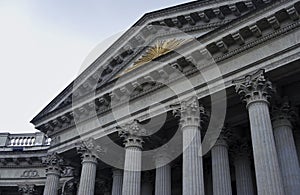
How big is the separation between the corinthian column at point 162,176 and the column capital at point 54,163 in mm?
6627

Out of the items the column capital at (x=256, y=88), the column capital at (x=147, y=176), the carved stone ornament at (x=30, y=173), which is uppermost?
the carved stone ornament at (x=30, y=173)

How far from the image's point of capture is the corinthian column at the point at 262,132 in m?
15.3

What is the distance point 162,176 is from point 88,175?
427 cm

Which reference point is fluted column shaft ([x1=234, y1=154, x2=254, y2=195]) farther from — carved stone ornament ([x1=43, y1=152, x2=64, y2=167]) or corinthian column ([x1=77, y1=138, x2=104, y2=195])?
carved stone ornament ([x1=43, y1=152, x2=64, y2=167])

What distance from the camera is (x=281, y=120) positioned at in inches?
743

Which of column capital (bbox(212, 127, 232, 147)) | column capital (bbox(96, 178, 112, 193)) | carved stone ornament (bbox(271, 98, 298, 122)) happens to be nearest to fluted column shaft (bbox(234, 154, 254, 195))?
column capital (bbox(212, 127, 232, 147))

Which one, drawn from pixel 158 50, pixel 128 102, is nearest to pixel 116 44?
pixel 158 50

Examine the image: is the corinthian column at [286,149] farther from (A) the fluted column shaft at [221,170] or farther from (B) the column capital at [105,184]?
(B) the column capital at [105,184]

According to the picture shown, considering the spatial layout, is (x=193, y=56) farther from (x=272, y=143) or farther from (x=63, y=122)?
(x=63, y=122)

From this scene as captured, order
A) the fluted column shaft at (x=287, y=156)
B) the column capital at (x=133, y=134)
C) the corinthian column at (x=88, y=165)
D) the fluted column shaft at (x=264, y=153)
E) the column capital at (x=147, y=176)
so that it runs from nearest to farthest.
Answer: the fluted column shaft at (x=264, y=153) → the fluted column shaft at (x=287, y=156) → the column capital at (x=133, y=134) → the corinthian column at (x=88, y=165) → the column capital at (x=147, y=176)

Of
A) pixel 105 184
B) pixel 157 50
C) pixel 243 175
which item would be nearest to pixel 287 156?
pixel 243 175

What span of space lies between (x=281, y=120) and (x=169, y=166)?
747cm

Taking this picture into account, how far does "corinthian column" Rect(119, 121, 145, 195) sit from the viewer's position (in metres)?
20.6

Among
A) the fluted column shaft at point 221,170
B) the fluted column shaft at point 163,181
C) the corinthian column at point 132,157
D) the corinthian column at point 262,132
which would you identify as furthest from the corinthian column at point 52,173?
the corinthian column at point 262,132
